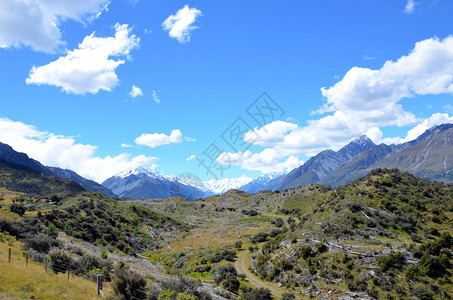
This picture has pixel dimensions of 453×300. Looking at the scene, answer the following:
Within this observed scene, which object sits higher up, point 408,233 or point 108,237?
point 408,233

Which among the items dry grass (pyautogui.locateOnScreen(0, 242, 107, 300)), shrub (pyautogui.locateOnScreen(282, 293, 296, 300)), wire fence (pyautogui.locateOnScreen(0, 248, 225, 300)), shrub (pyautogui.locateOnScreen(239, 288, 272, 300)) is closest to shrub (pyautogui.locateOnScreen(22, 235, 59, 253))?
wire fence (pyautogui.locateOnScreen(0, 248, 225, 300))

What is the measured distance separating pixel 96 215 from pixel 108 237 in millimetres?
12650

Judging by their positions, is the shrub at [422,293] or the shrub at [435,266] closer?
the shrub at [422,293]

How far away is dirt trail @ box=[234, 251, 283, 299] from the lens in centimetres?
4442

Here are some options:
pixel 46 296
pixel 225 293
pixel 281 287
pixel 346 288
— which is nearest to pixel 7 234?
pixel 46 296

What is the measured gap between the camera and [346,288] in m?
40.0

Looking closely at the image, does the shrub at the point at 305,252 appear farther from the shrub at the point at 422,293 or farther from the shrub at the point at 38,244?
the shrub at the point at 38,244

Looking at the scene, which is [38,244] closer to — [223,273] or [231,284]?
[231,284]

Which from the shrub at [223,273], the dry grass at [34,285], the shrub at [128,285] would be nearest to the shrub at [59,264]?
the dry grass at [34,285]

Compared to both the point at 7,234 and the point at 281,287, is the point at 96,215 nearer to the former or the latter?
the point at 7,234

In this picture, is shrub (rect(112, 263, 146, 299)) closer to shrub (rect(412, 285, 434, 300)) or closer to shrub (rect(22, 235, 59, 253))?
shrub (rect(22, 235, 59, 253))

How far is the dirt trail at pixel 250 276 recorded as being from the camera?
44.4 metres

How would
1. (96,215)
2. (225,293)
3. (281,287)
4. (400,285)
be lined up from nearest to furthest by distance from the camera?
(400,285) → (225,293) → (281,287) → (96,215)

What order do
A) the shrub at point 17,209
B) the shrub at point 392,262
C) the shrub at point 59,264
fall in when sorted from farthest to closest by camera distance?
the shrub at point 17,209 → the shrub at point 392,262 → the shrub at point 59,264
